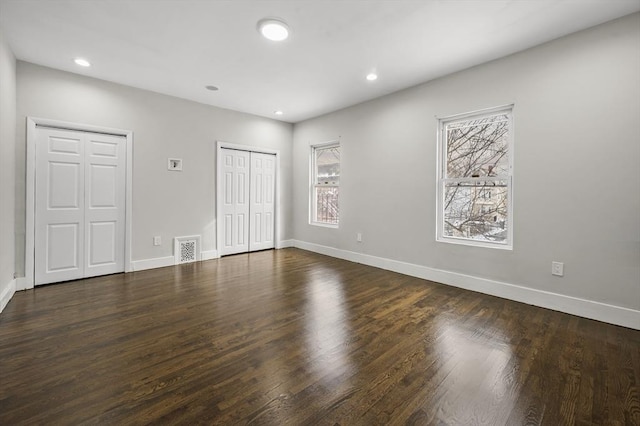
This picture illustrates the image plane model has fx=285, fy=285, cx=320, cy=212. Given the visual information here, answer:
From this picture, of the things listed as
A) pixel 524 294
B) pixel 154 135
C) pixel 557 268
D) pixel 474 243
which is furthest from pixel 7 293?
pixel 557 268

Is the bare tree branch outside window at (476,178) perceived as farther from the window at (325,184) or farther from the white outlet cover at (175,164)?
the white outlet cover at (175,164)

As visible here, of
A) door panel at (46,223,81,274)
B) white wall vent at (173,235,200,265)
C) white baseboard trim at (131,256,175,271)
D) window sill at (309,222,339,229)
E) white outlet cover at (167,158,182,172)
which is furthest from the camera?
window sill at (309,222,339,229)

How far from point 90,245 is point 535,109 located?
5.75 m

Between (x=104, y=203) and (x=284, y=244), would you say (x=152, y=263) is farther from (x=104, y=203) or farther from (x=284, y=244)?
(x=284, y=244)

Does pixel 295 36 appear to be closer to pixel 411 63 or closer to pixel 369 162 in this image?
pixel 411 63

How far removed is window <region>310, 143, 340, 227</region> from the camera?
5508 millimetres

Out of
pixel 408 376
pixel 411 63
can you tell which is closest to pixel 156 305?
pixel 408 376

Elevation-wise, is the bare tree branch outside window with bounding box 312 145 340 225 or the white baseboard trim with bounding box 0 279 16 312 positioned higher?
the bare tree branch outside window with bounding box 312 145 340 225

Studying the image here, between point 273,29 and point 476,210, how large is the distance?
311 cm

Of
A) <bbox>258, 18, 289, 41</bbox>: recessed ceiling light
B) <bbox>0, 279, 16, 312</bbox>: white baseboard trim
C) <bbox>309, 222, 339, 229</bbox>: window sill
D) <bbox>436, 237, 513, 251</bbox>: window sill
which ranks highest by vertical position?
<bbox>258, 18, 289, 41</bbox>: recessed ceiling light

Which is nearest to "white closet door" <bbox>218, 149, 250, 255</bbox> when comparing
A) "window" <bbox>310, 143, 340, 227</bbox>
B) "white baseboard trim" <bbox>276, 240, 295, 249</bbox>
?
"white baseboard trim" <bbox>276, 240, 295, 249</bbox>

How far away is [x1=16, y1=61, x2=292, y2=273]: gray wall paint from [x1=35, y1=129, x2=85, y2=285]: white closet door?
17 cm

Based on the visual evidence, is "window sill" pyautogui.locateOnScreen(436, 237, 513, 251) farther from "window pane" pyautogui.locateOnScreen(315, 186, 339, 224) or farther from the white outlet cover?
the white outlet cover

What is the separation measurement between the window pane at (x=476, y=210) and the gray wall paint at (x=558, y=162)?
0.18 metres
